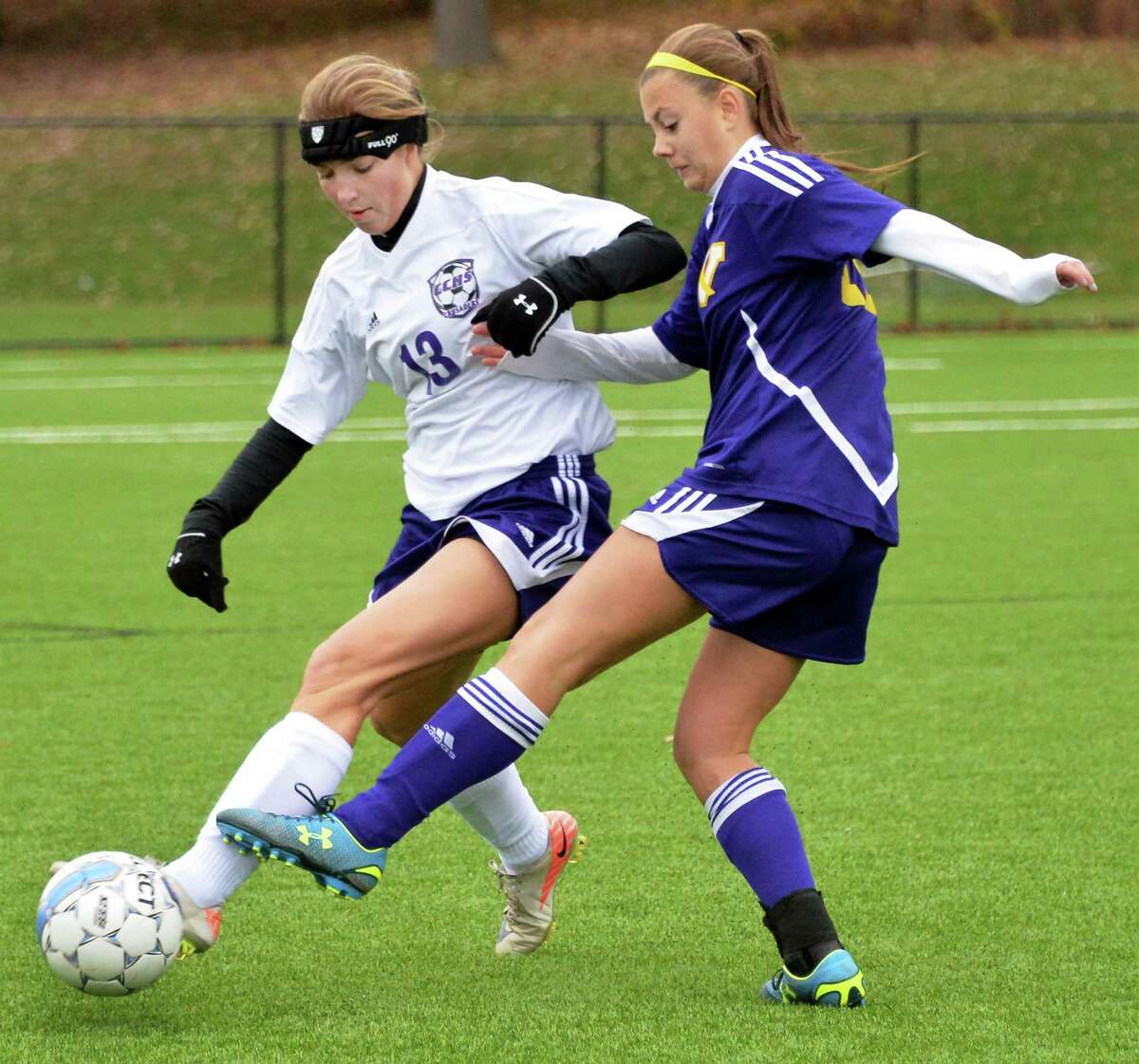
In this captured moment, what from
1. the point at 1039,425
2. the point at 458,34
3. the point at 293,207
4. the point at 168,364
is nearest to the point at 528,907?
the point at 1039,425

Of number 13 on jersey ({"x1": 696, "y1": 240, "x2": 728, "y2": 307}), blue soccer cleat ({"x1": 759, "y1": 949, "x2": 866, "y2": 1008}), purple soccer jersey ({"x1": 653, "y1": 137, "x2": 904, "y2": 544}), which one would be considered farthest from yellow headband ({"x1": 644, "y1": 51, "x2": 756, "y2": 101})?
blue soccer cleat ({"x1": 759, "y1": 949, "x2": 866, "y2": 1008})

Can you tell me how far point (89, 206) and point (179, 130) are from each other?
9.65 feet

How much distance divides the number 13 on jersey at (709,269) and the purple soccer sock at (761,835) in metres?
0.91

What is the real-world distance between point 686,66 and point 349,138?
0.71m

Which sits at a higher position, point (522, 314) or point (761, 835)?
point (522, 314)

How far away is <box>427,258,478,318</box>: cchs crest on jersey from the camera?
4031mm

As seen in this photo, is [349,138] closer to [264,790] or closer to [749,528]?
[749,528]

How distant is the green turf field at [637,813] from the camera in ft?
11.7

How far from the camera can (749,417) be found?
354cm

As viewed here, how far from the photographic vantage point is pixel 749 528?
3.49 meters

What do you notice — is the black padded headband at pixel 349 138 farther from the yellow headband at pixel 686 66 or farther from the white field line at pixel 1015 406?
the white field line at pixel 1015 406

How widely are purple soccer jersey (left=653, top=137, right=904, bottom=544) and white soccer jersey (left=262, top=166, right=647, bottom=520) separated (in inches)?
21.7

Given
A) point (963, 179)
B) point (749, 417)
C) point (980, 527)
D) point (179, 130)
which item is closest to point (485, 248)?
point (749, 417)

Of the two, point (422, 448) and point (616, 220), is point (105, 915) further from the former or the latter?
point (616, 220)
